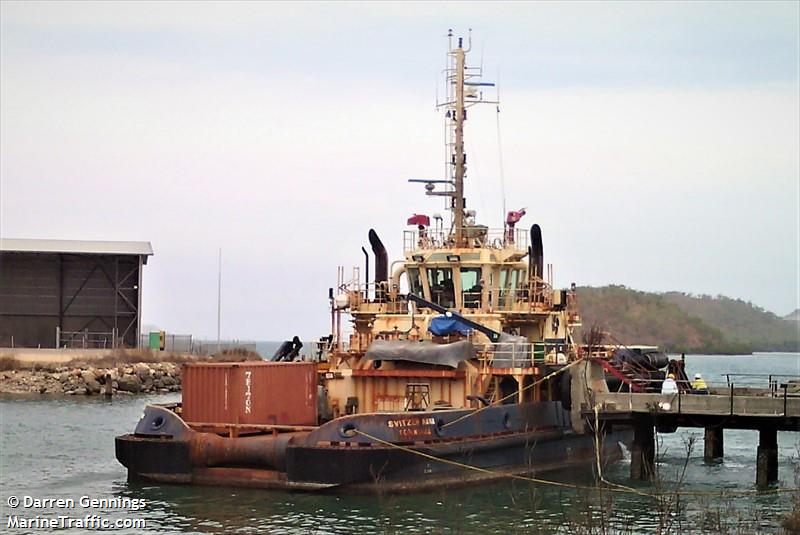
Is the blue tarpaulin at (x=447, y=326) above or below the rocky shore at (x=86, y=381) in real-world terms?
above

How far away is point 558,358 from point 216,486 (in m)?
9.38

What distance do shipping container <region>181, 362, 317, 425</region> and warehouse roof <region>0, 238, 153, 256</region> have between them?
39.5 metres

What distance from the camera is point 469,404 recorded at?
28.1 m

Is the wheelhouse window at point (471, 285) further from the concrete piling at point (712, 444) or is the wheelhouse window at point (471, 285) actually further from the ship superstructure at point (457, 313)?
the concrete piling at point (712, 444)

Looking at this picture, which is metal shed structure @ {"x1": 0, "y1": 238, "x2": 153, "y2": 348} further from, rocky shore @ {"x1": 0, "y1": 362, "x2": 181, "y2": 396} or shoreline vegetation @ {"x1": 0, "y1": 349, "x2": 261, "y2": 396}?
rocky shore @ {"x1": 0, "y1": 362, "x2": 181, "y2": 396}

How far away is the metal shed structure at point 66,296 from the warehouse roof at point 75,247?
0.07m

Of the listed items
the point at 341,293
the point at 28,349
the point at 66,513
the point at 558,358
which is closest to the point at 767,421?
the point at 558,358

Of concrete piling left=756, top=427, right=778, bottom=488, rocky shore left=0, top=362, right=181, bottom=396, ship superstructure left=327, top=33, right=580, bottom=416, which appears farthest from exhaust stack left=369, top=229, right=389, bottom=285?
rocky shore left=0, top=362, right=181, bottom=396

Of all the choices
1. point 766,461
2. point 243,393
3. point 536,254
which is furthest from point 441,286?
point 766,461

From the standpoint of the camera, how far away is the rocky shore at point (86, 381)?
57.9 metres

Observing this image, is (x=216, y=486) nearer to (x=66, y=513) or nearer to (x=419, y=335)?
(x=66, y=513)

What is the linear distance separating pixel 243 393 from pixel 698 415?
10.7 meters

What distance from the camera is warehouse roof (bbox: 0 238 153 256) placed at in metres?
65.2

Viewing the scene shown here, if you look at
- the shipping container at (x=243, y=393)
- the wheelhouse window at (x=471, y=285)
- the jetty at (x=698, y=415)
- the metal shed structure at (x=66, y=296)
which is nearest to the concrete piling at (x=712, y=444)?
the jetty at (x=698, y=415)
